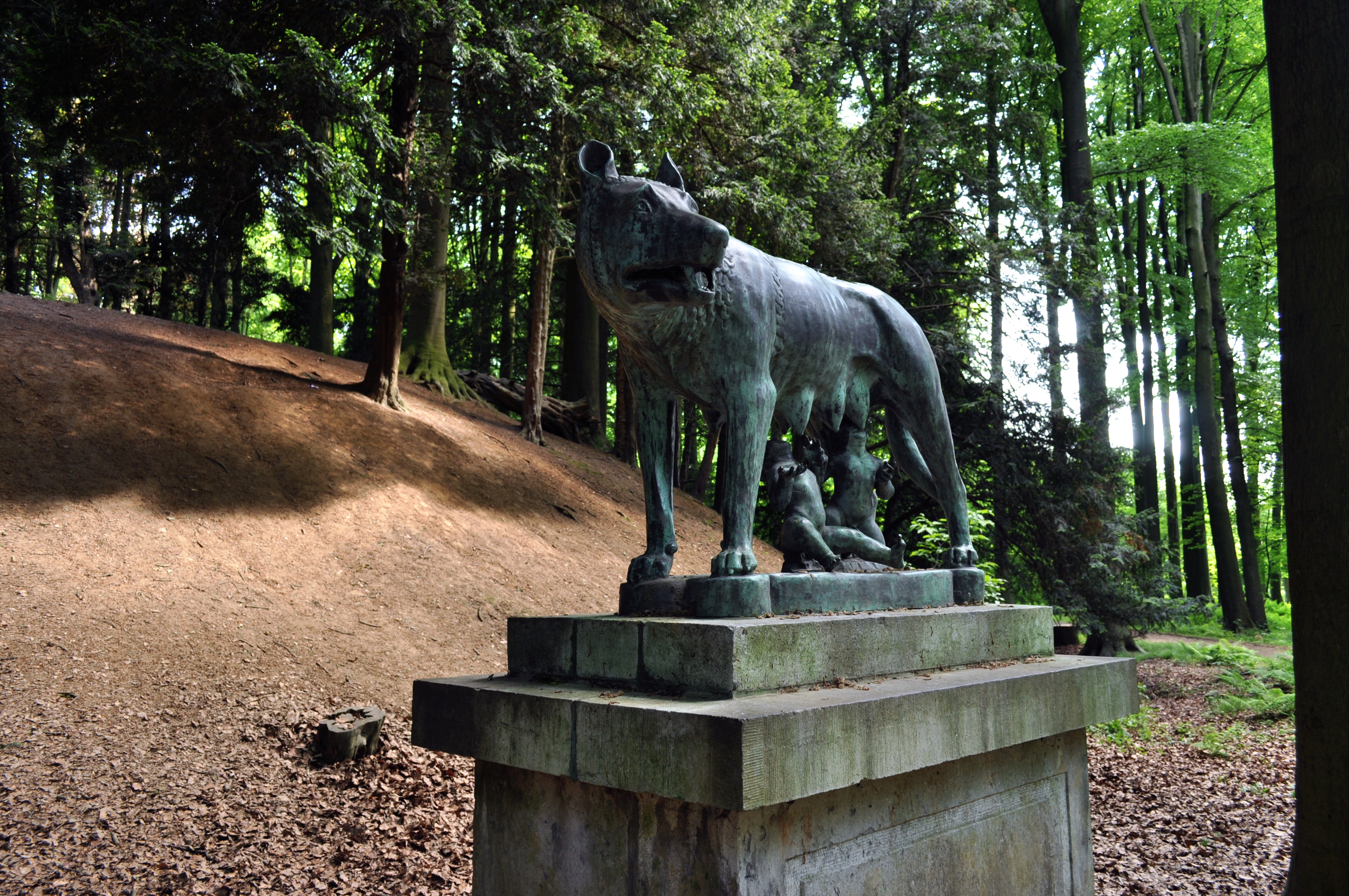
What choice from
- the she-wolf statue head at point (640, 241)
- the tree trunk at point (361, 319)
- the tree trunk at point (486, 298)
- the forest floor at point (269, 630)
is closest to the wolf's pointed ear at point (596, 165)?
the she-wolf statue head at point (640, 241)

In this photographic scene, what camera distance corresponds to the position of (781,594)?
11.2 ft

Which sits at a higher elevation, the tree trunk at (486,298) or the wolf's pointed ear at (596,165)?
the tree trunk at (486,298)

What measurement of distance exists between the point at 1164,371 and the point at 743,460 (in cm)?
2411

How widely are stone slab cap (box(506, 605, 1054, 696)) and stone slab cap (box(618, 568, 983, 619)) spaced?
0.26 feet

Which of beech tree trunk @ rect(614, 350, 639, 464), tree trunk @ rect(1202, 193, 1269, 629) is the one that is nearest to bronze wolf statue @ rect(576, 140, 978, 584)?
beech tree trunk @ rect(614, 350, 639, 464)

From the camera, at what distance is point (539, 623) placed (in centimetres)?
355

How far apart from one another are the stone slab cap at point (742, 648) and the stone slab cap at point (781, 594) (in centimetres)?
8

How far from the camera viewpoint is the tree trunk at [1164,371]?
23.6 meters

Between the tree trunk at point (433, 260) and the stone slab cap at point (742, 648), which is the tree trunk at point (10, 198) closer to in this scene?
the tree trunk at point (433, 260)

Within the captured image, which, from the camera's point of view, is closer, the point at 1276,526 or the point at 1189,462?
the point at 1189,462

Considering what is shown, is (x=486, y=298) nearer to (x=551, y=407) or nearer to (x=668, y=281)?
(x=551, y=407)

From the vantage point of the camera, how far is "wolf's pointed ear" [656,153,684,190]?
3527mm

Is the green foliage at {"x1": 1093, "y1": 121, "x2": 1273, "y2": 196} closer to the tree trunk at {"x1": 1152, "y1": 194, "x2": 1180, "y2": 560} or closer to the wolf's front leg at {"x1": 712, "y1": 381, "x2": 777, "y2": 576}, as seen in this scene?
the tree trunk at {"x1": 1152, "y1": 194, "x2": 1180, "y2": 560}

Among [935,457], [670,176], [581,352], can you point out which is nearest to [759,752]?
[670,176]
